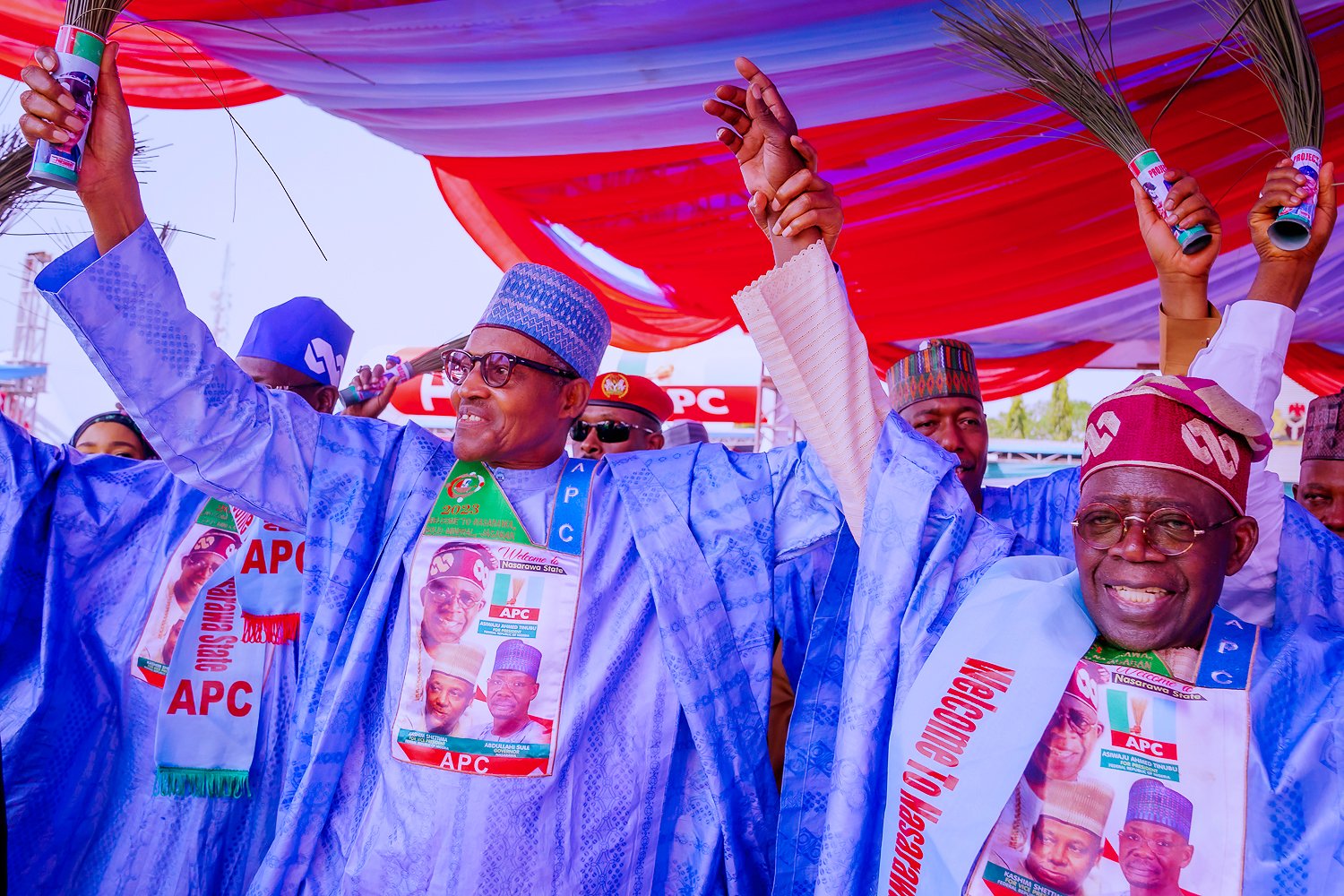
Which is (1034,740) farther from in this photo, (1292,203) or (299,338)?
(299,338)

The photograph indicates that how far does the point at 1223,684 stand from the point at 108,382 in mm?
2017

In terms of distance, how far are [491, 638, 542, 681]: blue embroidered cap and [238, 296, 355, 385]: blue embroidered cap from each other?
4.69 feet

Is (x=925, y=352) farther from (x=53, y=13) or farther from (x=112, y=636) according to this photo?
(x=53, y=13)

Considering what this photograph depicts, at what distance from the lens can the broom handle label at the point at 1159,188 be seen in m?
1.96

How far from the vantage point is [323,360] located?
2941 mm

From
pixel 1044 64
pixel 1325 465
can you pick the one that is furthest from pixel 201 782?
pixel 1325 465

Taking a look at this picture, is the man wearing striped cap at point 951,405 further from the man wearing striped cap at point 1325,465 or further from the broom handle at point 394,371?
the broom handle at point 394,371

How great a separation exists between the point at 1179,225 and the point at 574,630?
1572 mm

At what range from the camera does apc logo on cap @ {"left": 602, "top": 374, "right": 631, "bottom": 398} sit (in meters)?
4.33

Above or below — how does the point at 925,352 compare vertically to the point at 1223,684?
above

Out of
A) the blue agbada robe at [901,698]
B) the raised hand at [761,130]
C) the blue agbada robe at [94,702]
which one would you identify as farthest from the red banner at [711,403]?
the raised hand at [761,130]

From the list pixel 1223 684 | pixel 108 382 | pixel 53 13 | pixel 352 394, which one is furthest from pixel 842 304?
pixel 352 394

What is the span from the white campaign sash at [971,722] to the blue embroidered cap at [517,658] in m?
0.73

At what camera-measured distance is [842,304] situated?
170 cm
